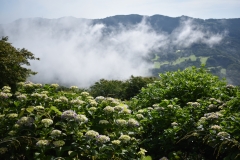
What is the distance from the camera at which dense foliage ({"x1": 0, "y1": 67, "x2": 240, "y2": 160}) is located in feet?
12.2

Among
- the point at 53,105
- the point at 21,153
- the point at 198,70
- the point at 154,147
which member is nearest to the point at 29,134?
the point at 21,153

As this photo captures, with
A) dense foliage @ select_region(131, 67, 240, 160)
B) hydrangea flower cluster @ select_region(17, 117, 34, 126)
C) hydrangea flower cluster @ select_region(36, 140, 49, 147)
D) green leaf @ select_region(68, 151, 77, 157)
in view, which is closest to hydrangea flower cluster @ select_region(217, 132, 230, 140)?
dense foliage @ select_region(131, 67, 240, 160)

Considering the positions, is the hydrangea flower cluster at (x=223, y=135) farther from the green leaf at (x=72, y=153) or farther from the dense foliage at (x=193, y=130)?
the green leaf at (x=72, y=153)

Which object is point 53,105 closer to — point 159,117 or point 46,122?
point 46,122

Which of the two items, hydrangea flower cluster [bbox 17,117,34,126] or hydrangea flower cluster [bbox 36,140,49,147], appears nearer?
hydrangea flower cluster [bbox 36,140,49,147]

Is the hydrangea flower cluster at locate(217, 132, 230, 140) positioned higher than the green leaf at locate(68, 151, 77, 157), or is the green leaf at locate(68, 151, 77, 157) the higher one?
the hydrangea flower cluster at locate(217, 132, 230, 140)

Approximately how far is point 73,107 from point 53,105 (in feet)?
1.50

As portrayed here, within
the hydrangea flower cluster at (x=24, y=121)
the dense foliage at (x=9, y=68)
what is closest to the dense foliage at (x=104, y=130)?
the hydrangea flower cluster at (x=24, y=121)

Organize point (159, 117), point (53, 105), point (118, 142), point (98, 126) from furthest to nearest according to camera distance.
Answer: point (159, 117)
point (53, 105)
point (98, 126)
point (118, 142)

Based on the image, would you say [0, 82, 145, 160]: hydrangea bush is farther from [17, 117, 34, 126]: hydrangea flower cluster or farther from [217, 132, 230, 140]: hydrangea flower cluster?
[217, 132, 230, 140]: hydrangea flower cluster

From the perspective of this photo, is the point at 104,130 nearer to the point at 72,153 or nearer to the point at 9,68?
the point at 72,153

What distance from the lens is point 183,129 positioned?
483 cm

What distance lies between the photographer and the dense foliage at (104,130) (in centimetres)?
371

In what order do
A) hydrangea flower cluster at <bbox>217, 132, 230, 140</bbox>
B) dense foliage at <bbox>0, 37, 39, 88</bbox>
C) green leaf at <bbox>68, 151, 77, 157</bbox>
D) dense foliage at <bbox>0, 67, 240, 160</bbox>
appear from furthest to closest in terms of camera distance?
dense foliage at <bbox>0, 37, 39, 88</bbox> → hydrangea flower cluster at <bbox>217, 132, 230, 140</bbox> → dense foliage at <bbox>0, 67, 240, 160</bbox> → green leaf at <bbox>68, 151, 77, 157</bbox>
